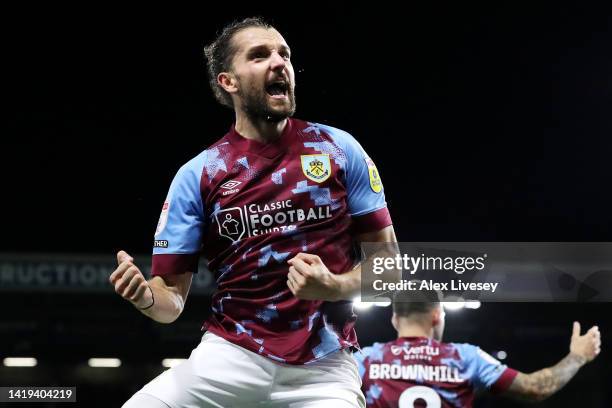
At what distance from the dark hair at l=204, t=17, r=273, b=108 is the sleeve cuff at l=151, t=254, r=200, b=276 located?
25.9 inches

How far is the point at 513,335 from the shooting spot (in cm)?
1316

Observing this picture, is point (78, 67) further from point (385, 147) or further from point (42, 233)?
point (385, 147)

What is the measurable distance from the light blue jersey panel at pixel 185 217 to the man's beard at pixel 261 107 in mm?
265

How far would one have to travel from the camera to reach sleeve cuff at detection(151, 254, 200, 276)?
2.93m

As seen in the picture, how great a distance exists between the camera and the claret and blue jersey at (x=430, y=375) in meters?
4.65

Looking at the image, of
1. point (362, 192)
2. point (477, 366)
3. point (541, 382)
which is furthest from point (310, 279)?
point (541, 382)

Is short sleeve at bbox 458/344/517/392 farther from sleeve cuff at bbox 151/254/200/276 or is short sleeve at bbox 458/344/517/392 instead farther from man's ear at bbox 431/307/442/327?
sleeve cuff at bbox 151/254/200/276

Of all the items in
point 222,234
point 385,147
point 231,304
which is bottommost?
point 231,304

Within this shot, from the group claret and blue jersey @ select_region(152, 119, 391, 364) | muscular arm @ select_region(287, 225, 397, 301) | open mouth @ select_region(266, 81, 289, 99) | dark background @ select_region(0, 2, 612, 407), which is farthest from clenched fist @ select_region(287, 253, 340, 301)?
dark background @ select_region(0, 2, 612, 407)

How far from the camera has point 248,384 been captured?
8.65ft

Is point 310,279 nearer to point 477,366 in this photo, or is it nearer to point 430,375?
point 430,375

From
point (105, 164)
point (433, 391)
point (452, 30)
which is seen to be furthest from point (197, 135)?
point (433, 391)

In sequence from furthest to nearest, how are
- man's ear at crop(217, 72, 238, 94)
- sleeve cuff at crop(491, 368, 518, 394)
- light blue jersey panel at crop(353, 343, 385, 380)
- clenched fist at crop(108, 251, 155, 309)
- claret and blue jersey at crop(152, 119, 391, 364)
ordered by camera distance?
light blue jersey panel at crop(353, 343, 385, 380), sleeve cuff at crop(491, 368, 518, 394), man's ear at crop(217, 72, 238, 94), claret and blue jersey at crop(152, 119, 391, 364), clenched fist at crop(108, 251, 155, 309)

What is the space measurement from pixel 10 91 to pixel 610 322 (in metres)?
9.22
